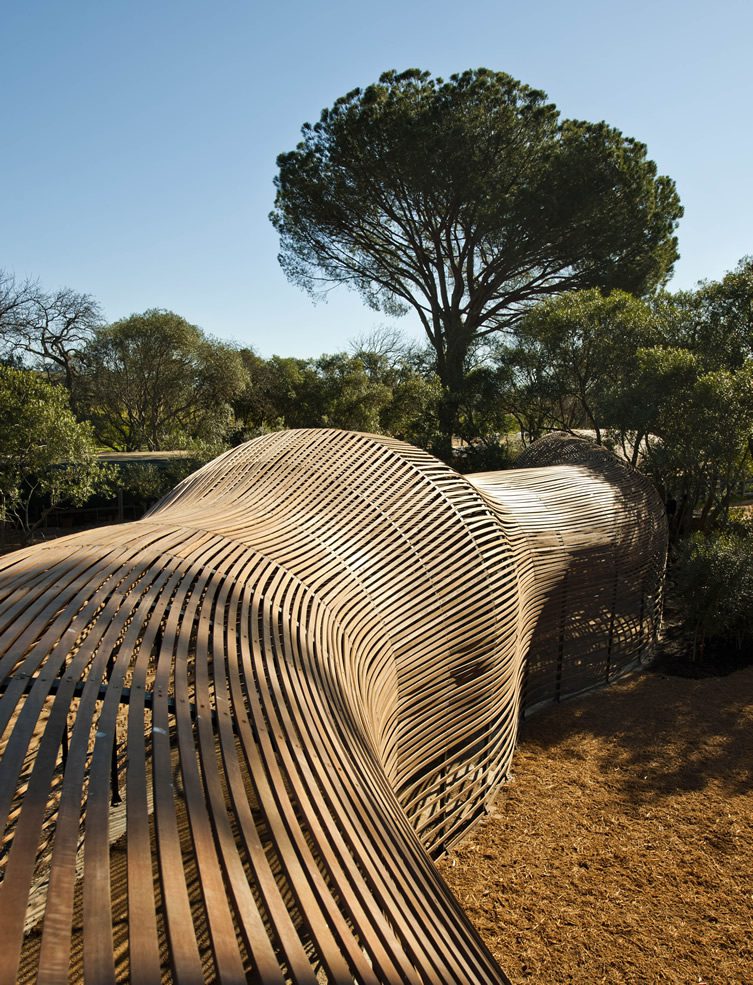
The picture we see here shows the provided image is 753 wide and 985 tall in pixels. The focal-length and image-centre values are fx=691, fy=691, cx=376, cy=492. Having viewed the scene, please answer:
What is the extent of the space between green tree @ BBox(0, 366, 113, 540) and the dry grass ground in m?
8.58

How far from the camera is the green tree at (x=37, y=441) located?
10883 millimetres

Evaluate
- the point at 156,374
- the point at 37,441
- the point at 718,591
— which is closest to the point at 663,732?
the point at 718,591

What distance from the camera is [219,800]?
190 centimetres

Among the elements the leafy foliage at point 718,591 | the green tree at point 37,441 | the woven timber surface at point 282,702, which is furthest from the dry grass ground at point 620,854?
the green tree at point 37,441

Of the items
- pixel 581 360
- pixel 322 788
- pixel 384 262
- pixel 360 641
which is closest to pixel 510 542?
pixel 360 641

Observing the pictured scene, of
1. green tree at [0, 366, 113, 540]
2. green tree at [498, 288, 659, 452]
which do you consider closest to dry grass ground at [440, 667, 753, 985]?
green tree at [498, 288, 659, 452]

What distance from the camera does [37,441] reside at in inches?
443

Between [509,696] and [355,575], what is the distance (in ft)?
6.85

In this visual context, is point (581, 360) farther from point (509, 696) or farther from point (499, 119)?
point (499, 119)

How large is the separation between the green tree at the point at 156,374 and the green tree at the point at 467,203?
16.2 ft

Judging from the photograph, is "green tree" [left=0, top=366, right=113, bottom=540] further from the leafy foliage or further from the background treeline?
the leafy foliage

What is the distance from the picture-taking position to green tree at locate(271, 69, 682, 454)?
831 inches

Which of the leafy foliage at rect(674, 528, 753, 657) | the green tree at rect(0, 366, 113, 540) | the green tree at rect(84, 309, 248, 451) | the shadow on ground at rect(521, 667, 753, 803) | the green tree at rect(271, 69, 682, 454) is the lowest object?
the shadow on ground at rect(521, 667, 753, 803)

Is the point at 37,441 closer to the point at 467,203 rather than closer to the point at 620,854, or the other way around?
the point at 620,854
